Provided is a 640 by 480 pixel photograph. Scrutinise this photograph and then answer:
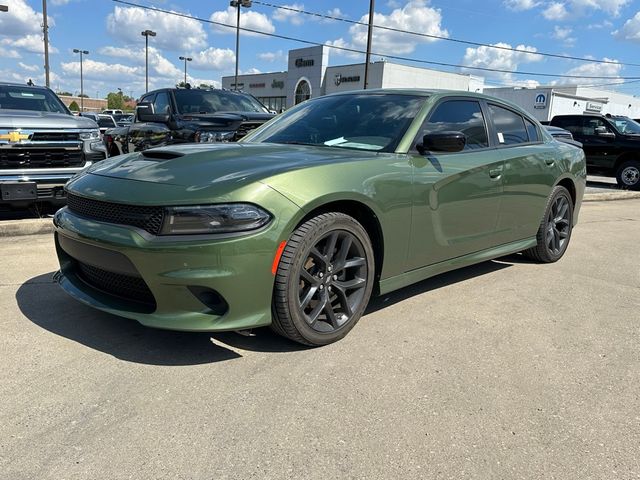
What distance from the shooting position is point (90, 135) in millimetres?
6809

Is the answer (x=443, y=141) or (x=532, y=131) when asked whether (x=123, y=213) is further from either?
(x=532, y=131)

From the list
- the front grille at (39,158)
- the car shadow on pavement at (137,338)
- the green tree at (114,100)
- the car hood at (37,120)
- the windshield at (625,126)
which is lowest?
the car shadow on pavement at (137,338)

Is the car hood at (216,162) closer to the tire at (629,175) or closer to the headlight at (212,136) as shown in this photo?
the headlight at (212,136)

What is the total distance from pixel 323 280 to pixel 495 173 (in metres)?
1.92

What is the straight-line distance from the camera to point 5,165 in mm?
5992

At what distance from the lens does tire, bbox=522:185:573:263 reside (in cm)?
516

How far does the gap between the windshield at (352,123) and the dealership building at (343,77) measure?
41.0 meters

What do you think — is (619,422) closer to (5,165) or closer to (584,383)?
(584,383)

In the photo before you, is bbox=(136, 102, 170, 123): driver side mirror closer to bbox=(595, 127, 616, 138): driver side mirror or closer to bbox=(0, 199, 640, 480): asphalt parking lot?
bbox=(0, 199, 640, 480): asphalt parking lot

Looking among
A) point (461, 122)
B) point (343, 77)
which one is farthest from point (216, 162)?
point (343, 77)

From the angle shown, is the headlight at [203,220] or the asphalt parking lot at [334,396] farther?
the headlight at [203,220]

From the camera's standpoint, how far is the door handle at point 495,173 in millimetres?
4184

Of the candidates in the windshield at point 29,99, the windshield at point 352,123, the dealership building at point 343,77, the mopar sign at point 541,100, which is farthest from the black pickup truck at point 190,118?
the mopar sign at point 541,100

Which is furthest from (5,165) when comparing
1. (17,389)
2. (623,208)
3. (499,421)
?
(623,208)
